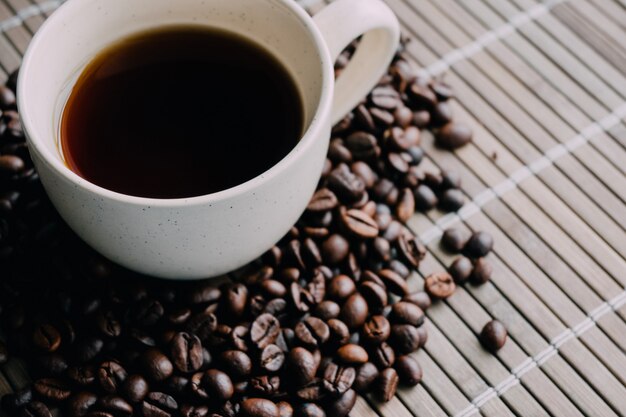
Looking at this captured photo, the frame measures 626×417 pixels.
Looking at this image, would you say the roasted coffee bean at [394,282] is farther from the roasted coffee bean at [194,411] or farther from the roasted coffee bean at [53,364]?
the roasted coffee bean at [53,364]

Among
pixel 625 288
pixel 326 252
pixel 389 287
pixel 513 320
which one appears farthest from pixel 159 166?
pixel 625 288

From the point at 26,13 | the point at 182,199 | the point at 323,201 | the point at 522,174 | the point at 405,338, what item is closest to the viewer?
the point at 182,199

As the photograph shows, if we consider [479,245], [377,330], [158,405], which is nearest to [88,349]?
[158,405]

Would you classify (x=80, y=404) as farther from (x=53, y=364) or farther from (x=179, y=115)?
(x=179, y=115)

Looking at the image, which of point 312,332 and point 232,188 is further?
point 312,332

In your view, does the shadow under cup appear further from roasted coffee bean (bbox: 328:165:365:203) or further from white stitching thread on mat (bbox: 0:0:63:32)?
white stitching thread on mat (bbox: 0:0:63:32)

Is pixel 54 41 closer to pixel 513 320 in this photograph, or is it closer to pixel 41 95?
pixel 41 95

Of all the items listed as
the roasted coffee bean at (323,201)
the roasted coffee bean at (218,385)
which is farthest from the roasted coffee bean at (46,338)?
the roasted coffee bean at (323,201)
